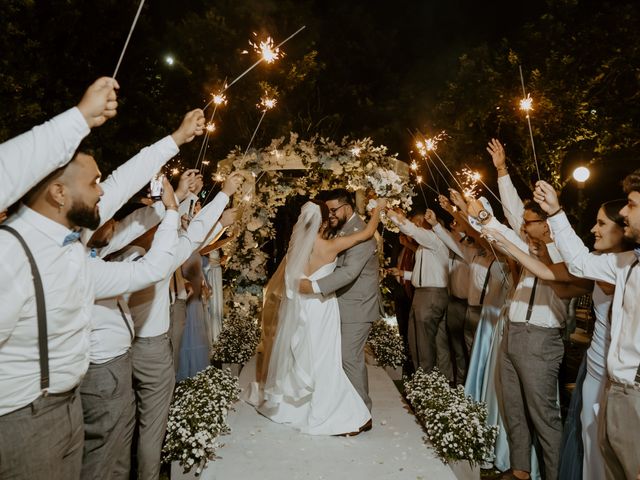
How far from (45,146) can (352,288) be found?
3.36 metres

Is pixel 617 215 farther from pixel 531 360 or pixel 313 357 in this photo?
pixel 313 357

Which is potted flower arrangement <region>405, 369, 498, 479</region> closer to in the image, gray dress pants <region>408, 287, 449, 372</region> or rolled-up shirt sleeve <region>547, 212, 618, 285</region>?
rolled-up shirt sleeve <region>547, 212, 618, 285</region>

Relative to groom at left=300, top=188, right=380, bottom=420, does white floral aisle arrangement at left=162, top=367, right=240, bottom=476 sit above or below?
below

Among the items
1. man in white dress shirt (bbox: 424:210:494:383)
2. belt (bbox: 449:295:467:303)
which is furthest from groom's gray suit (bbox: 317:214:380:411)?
belt (bbox: 449:295:467:303)

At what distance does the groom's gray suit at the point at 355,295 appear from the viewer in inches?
180

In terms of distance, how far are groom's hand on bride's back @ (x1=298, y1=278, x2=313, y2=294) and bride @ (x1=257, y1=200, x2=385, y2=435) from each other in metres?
0.12

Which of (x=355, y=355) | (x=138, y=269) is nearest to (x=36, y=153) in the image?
(x=138, y=269)

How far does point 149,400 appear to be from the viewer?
337 cm

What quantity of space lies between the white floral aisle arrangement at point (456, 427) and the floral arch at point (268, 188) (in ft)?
9.86

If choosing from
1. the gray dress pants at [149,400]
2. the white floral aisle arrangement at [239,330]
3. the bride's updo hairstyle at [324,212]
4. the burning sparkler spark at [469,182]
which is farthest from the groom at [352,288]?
the white floral aisle arrangement at [239,330]

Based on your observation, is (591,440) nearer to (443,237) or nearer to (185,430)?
(185,430)

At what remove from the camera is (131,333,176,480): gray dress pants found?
3.34 meters

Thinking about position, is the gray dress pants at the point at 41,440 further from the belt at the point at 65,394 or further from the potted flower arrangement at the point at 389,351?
the potted flower arrangement at the point at 389,351

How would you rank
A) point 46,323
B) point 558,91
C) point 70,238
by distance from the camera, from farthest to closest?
point 558,91, point 70,238, point 46,323
